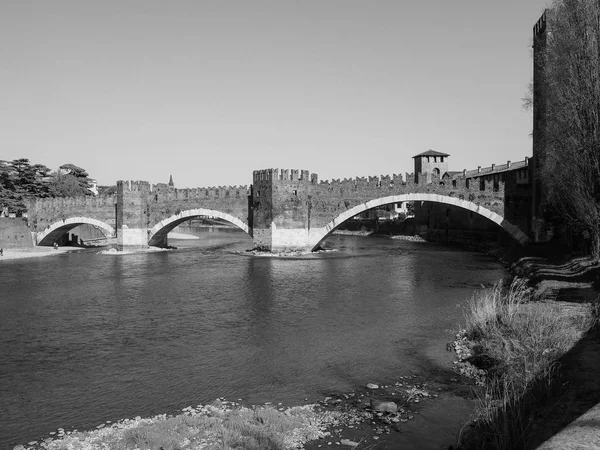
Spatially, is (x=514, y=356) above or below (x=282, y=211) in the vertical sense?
below

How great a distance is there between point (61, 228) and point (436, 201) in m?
37.9

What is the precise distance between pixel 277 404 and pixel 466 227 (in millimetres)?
51939

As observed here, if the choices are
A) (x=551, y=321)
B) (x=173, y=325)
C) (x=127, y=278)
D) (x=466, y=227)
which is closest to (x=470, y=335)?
(x=551, y=321)

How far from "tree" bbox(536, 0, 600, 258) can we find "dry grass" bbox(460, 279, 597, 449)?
740 centimetres

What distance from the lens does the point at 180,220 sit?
48.4 metres

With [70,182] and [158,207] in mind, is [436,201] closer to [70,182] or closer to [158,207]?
[158,207]

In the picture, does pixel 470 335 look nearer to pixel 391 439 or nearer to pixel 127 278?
pixel 391 439

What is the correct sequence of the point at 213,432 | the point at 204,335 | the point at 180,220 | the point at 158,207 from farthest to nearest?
the point at 180,220, the point at 158,207, the point at 204,335, the point at 213,432

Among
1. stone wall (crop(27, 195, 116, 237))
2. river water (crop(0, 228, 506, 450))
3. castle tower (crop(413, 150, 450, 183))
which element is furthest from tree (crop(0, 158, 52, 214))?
castle tower (crop(413, 150, 450, 183))

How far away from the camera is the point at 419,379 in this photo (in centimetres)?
1194

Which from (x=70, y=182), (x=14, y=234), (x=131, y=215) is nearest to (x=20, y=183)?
(x=70, y=182)

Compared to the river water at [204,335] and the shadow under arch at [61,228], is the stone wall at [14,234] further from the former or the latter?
the river water at [204,335]

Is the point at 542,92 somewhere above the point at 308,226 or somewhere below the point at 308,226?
above

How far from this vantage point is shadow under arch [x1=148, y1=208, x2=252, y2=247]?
45.3 m
